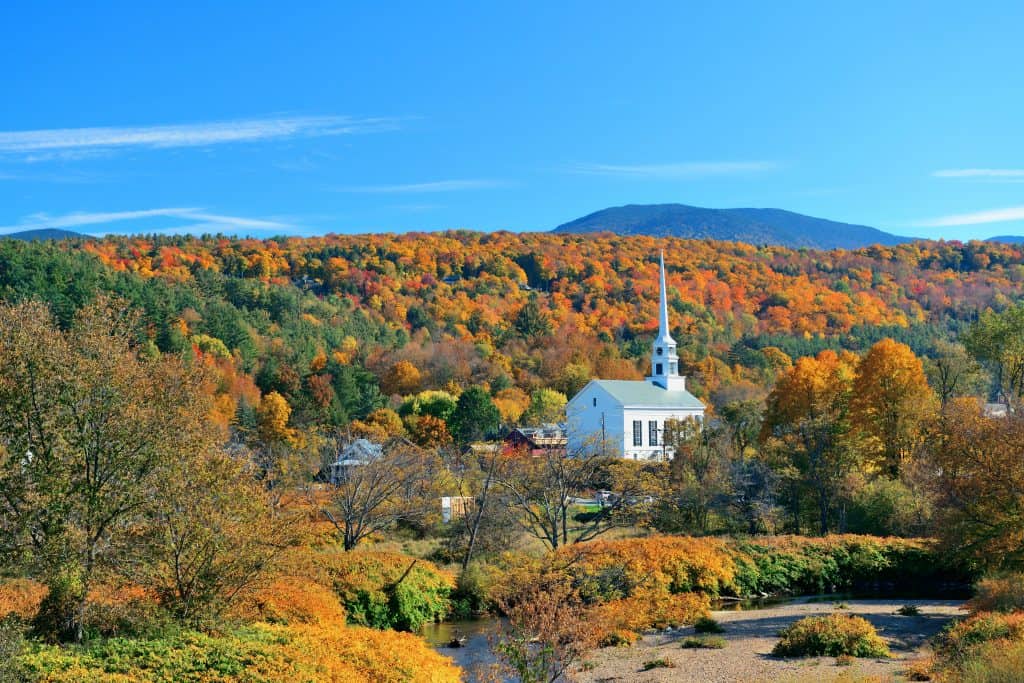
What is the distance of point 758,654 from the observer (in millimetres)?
24094

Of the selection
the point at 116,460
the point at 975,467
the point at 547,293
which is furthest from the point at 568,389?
the point at 116,460

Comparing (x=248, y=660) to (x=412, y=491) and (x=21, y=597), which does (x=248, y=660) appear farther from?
(x=412, y=491)

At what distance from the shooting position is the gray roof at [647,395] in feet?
248

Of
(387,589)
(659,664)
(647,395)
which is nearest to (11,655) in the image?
(659,664)

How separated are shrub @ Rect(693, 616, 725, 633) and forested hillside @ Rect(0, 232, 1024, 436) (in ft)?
145

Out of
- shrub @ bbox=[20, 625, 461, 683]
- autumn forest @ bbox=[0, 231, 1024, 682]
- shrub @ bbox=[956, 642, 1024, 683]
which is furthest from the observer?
autumn forest @ bbox=[0, 231, 1024, 682]

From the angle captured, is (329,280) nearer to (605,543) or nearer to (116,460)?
(605,543)

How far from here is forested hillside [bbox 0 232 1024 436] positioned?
275 feet

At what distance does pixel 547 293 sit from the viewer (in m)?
138

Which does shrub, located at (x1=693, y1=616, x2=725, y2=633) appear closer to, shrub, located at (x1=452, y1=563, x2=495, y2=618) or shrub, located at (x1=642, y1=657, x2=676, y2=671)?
shrub, located at (x1=642, y1=657, x2=676, y2=671)

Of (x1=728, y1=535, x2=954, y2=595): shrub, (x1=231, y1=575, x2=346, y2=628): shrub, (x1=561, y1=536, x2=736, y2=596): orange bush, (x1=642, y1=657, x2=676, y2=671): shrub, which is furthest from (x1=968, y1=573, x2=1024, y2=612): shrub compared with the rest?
(x1=231, y1=575, x2=346, y2=628): shrub

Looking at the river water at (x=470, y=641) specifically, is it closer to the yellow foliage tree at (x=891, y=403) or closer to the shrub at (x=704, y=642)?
the shrub at (x=704, y=642)

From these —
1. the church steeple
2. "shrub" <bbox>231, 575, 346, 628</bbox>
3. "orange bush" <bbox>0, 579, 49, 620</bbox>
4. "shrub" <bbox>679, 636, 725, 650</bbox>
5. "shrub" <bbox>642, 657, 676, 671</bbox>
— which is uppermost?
the church steeple

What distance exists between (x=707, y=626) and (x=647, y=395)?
49.0 meters
